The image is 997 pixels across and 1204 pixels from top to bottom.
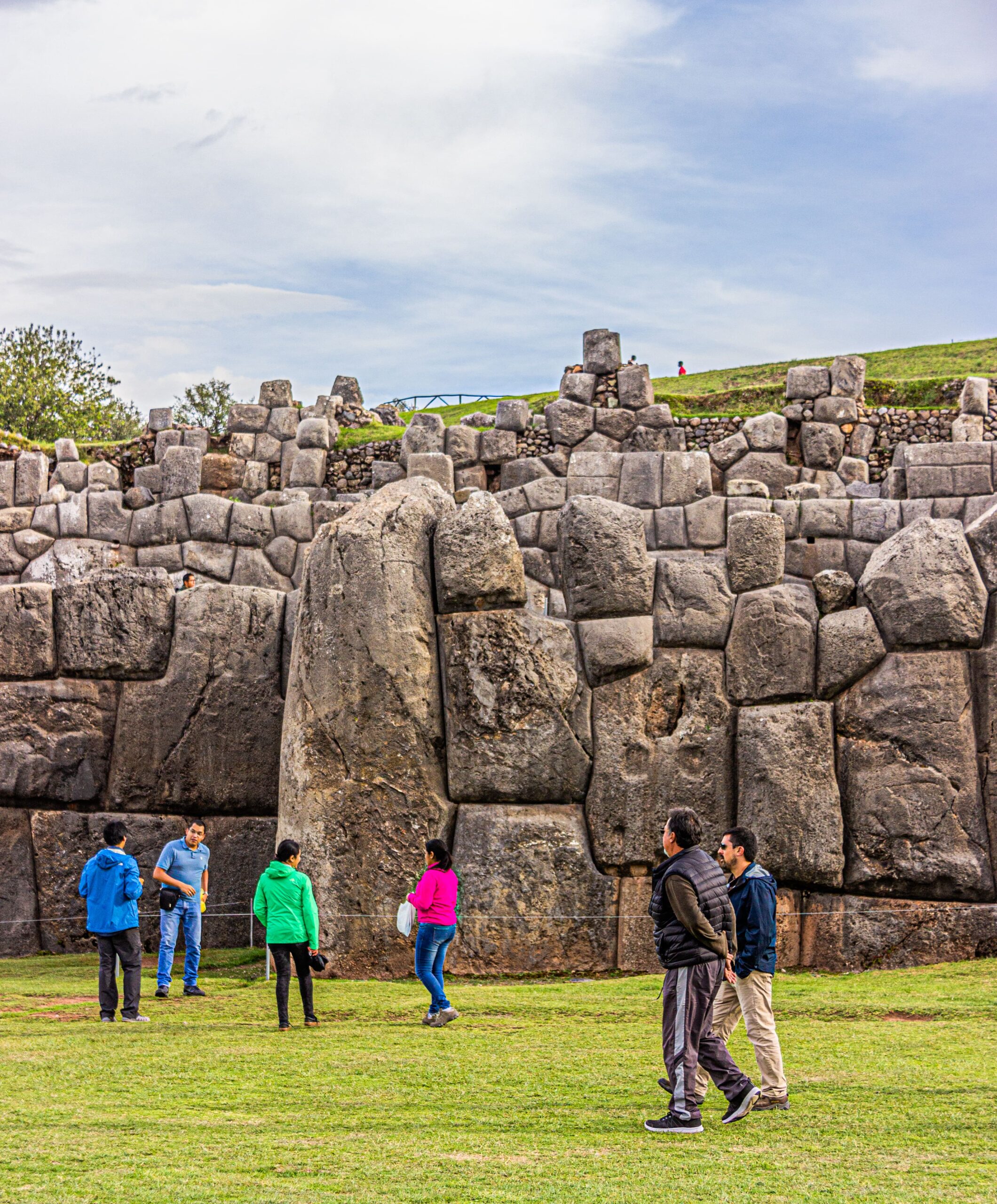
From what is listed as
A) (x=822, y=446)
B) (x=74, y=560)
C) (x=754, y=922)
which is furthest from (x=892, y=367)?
(x=754, y=922)

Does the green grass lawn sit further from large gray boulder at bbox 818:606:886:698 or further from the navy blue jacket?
large gray boulder at bbox 818:606:886:698

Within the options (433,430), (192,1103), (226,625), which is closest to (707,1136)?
(192,1103)

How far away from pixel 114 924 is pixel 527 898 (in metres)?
4.17

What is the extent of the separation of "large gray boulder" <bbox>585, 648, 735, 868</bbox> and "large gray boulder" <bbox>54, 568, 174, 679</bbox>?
5283mm

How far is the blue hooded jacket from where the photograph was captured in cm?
1086

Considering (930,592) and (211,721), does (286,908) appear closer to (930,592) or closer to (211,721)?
(211,721)

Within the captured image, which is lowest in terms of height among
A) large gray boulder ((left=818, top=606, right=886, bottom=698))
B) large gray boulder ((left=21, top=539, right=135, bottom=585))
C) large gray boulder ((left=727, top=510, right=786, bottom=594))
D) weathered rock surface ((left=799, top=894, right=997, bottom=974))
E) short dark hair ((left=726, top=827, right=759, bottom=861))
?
weathered rock surface ((left=799, top=894, right=997, bottom=974))

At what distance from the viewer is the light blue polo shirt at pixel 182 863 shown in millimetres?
12594

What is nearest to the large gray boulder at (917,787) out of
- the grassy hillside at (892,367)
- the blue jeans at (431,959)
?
the blue jeans at (431,959)

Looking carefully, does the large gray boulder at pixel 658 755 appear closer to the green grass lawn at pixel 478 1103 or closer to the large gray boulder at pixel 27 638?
the green grass lawn at pixel 478 1103

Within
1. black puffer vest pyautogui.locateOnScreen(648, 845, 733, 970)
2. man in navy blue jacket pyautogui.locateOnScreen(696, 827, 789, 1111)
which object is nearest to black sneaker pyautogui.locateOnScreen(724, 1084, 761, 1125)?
man in navy blue jacket pyautogui.locateOnScreen(696, 827, 789, 1111)

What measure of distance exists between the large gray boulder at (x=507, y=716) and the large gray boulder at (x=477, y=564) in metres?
0.17

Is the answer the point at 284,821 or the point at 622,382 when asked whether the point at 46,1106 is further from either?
the point at 622,382

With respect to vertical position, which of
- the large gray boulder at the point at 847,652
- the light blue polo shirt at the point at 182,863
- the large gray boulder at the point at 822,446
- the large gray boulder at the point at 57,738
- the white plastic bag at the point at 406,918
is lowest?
the white plastic bag at the point at 406,918
